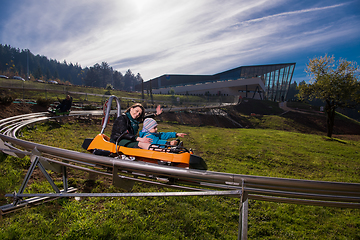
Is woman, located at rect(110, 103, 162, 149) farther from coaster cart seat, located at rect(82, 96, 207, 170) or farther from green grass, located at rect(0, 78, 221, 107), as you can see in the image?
green grass, located at rect(0, 78, 221, 107)

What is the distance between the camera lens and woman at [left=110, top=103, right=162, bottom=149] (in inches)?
117

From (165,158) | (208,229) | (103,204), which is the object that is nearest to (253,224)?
(208,229)

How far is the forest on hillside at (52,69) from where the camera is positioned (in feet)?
332

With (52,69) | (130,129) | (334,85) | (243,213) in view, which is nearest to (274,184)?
(243,213)

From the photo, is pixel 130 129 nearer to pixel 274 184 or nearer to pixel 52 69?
pixel 274 184

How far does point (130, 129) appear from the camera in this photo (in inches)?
128

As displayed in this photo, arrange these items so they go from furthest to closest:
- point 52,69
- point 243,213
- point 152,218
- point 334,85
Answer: point 52,69, point 334,85, point 152,218, point 243,213

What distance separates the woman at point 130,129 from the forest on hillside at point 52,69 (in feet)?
329

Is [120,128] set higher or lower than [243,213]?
higher

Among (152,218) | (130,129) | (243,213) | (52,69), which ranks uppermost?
(52,69)

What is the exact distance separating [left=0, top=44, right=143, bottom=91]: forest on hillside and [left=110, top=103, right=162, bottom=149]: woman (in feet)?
329

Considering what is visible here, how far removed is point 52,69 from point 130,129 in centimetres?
17719

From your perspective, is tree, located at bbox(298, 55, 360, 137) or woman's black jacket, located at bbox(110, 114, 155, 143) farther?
tree, located at bbox(298, 55, 360, 137)

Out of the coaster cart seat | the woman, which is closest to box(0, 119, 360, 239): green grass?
the coaster cart seat
